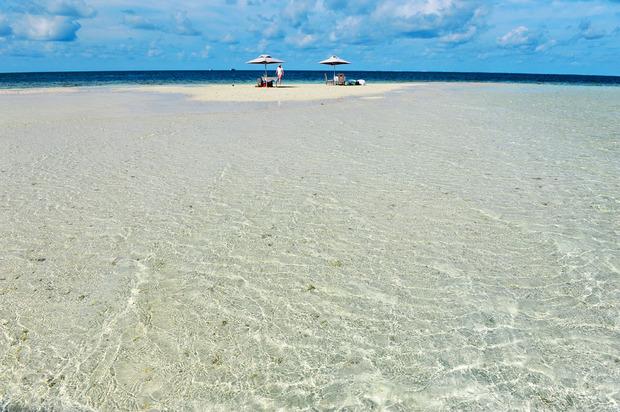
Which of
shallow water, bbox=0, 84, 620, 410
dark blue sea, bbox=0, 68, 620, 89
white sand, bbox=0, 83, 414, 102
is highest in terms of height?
shallow water, bbox=0, 84, 620, 410

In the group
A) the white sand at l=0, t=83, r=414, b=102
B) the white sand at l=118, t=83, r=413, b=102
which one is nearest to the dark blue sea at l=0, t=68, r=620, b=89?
the white sand at l=0, t=83, r=414, b=102

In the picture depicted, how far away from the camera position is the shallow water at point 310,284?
9.77 feet

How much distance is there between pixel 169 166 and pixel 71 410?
6.45 m

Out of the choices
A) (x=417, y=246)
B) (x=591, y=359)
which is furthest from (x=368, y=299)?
(x=591, y=359)

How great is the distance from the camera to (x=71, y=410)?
2760 mm

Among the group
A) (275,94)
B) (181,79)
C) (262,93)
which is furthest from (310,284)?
(181,79)

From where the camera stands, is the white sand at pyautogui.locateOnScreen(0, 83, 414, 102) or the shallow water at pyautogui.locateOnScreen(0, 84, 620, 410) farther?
the white sand at pyautogui.locateOnScreen(0, 83, 414, 102)

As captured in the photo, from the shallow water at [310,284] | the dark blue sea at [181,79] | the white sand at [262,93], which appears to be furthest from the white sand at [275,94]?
the dark blue sea at [181,79]

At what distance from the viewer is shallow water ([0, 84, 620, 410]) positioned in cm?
298

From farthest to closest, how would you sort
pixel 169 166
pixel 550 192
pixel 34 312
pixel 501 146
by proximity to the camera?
pixel 501 146, pixel 169 166, pixel 550 192, pixel 34 312

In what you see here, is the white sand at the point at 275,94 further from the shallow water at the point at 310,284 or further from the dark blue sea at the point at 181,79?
the dark blue sea at the point at 181,79

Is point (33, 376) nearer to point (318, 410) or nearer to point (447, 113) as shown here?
point (318, 410)

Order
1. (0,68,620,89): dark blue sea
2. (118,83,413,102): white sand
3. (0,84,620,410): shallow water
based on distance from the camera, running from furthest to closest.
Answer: (0,68,620,89): dark blue sea → (118,83,413,102): white sand → (0,84,620,410): shallow water

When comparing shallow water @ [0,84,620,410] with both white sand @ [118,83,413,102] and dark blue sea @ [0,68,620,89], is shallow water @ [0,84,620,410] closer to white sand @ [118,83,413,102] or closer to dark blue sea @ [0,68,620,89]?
white sand @ [118,83,413,102]
